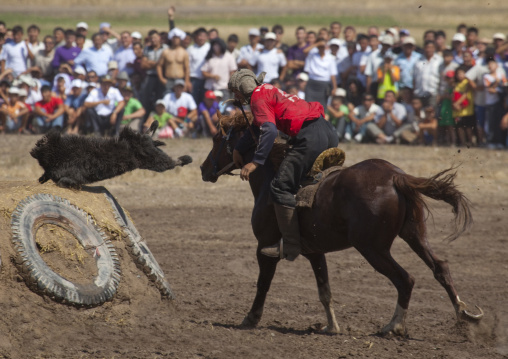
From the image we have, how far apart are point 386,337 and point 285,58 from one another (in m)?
12.0

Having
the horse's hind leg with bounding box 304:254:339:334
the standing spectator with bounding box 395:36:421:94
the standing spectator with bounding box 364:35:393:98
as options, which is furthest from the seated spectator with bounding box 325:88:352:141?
the horse's hind leg with bounding box 304:254:339:334

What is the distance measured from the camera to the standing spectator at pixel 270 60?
1734 centimetres

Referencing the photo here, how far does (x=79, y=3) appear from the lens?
35.2 m

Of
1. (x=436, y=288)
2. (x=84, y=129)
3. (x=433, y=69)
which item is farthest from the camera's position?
(x=84, y=129)

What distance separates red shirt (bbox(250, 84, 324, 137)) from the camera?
6.52 metres

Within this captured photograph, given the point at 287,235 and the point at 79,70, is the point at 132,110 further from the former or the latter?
the point at 287,235

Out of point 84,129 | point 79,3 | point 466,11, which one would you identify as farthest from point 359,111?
point 79,3

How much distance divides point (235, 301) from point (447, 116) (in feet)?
33.3

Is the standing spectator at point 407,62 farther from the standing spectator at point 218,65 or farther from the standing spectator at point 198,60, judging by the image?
the standing spectator at point 198,60

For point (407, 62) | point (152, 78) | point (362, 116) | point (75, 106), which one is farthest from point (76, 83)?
point (407, 62)

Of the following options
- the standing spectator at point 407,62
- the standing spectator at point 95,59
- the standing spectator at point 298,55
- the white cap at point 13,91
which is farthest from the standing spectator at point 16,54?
the standing spectator at point 407,62

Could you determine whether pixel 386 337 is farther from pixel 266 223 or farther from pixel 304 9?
pixel 304 9

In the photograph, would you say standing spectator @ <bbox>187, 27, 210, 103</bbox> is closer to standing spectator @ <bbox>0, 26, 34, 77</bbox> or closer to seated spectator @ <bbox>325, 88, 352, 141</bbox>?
seated spectator @ <bbox>325, 88, 352, 141</bbox>

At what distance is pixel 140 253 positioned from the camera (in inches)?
275
